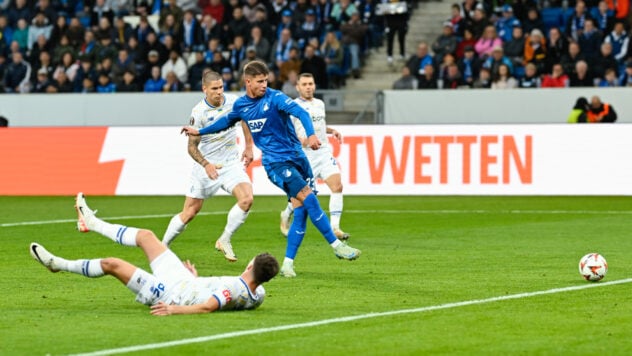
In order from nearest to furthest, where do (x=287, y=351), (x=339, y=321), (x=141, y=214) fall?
1. (x=287, y=351)
2. (x=339, y=321)
3. (x=141, y=214)

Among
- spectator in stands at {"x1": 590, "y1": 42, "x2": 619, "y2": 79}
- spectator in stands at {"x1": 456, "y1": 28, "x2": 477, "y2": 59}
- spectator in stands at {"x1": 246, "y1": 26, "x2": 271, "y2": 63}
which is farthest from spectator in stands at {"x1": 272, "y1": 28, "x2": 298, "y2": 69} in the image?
spectator in stands at {"x1": 590, "y1": 42, "x2": 619, "y2": 79}

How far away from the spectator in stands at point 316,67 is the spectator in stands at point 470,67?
3.38 metres

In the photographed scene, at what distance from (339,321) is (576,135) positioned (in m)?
15.9

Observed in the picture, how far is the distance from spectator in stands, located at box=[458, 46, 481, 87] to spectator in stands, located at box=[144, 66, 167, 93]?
25.4 feet

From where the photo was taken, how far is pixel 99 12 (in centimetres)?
3722

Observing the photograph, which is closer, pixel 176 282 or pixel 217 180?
pixel 176 282

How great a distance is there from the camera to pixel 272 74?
3288cm

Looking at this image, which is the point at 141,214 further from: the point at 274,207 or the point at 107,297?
the point at 107,297

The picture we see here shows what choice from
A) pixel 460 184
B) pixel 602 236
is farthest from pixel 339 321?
pixel 460 184

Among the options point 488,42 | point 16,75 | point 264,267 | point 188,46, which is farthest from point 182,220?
point 16,75

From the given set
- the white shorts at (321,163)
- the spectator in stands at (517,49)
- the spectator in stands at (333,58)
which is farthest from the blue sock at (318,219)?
the spectator in stands at (333,58)

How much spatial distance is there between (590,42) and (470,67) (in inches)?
111

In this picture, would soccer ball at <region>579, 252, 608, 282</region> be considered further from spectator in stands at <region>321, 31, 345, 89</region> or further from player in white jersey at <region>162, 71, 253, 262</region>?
spectator in stands at <region>321, 31, 345, 89</region>

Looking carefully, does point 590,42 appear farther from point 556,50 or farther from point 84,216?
point 84,216
